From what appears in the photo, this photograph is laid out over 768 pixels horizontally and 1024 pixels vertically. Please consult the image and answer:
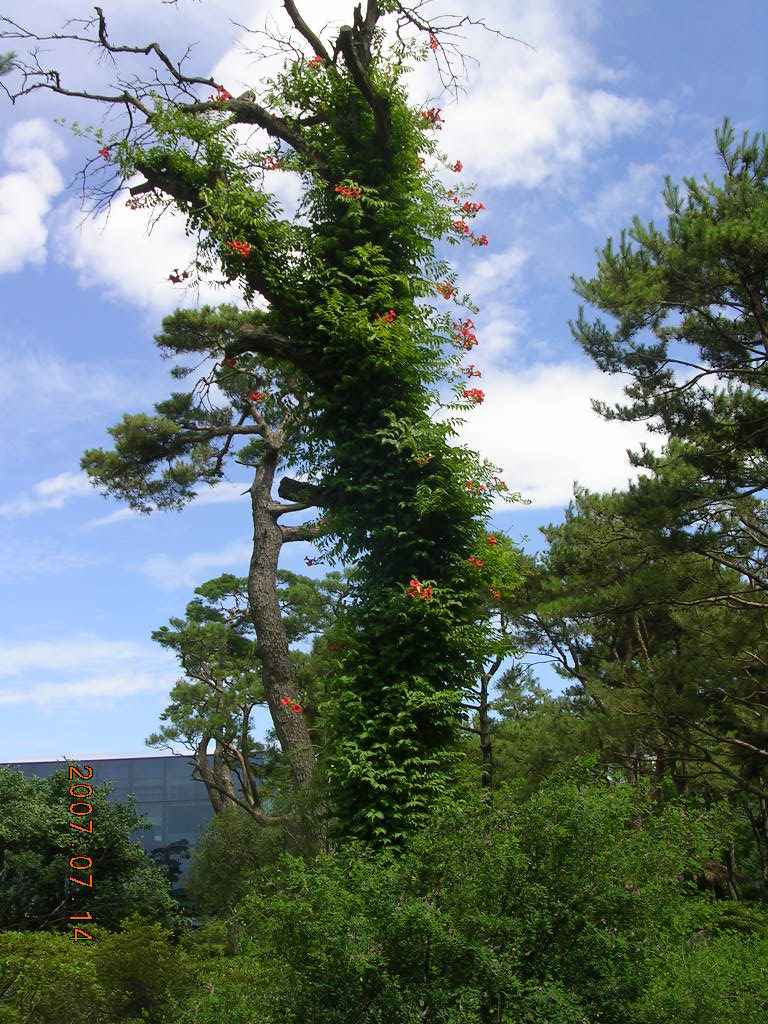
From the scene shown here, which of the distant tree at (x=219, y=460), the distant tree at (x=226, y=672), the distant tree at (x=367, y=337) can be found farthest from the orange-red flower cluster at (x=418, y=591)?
the distant tree at (x=226, y=672)

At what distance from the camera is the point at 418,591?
7113 mm

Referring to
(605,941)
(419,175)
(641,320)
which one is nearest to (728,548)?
(641,320)

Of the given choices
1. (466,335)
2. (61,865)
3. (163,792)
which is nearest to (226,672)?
(61,865)

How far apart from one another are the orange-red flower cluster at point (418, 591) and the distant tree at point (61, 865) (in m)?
11.7

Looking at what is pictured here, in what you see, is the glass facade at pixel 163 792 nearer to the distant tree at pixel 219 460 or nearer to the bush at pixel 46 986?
the distant tree at pixel 219 460

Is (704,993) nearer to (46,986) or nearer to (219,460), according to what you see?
(46,986)

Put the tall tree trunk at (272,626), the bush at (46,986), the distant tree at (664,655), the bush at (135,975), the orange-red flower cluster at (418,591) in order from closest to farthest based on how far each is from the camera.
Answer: the orange-red flower cluster at (418,591)
the bush at (46,986)
the bush at (135,975)
the tall tree trunk at (272,626)
the distant tree at (664,655)

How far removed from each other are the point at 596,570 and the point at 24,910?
38.5ft

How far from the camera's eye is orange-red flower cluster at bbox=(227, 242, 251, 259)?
794 centimetres

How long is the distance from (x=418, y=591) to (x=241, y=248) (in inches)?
136

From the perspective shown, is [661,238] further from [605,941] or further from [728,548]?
[605,941]

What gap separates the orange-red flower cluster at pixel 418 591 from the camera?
280 inches

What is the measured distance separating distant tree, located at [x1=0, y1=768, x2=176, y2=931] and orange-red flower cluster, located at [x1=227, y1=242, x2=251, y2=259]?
12104 millimetres

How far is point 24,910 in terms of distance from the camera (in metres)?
16.0
